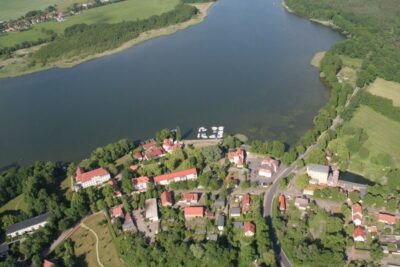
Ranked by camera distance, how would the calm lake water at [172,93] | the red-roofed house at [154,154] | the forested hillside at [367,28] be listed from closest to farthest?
1. the red-roofed house at [154,154]
2. the calm lake water at [172,93]
3. the forested hillside at [367,28]

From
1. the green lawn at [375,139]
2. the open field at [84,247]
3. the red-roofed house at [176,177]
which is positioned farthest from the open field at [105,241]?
the green lawn at [375,139]

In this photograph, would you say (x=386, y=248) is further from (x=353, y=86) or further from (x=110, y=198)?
(x=353, y=86)

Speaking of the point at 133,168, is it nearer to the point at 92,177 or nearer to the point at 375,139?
the point at 92,177

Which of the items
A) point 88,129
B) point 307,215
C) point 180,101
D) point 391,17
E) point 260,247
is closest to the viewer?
point 260,247

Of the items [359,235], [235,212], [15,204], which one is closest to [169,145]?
[235,212]

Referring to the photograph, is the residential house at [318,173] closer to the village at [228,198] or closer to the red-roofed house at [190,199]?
the village at [228,198]

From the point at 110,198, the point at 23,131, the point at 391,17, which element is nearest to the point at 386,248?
the point at 110,198

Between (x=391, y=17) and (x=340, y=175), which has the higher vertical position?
(x=391, y=17)
